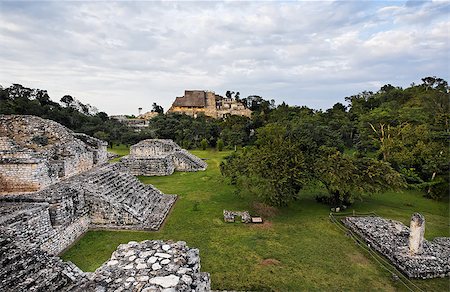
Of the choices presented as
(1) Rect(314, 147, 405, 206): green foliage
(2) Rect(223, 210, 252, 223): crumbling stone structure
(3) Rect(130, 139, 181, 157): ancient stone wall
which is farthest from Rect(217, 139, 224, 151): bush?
(2) Rect(223, 210, 252, 223): crumbling stone structure

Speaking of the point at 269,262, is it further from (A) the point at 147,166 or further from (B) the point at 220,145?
(B) the point at 220,145

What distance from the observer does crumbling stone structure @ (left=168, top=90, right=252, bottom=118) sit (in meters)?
58.3

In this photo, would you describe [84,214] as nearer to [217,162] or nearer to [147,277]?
[147,277]

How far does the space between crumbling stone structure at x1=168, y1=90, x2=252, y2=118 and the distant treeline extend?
15.6 meters

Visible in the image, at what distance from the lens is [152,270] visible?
17.2 feet

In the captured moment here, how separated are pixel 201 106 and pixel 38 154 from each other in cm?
4887

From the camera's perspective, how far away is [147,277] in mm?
5023

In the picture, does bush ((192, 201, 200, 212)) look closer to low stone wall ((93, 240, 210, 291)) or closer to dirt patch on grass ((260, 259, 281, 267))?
dirt patch on grass ((260, 259, 281, 267))

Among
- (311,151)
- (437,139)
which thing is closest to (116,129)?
(311,151)

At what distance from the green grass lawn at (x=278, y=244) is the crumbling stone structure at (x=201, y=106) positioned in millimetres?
44205

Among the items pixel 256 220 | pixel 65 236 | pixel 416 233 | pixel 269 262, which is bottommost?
pixel 269 262

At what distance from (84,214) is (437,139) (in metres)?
19.8

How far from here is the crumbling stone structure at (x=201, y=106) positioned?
2295 inches

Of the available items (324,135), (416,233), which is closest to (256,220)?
(416,233)
